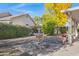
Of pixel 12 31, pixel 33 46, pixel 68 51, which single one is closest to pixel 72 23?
pixel 68 51

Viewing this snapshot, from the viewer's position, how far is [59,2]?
29.7ft

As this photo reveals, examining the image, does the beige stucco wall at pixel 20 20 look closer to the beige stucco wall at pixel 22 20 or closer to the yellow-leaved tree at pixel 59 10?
the beige stucco wall at pixel 22 20

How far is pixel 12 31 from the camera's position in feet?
30.0

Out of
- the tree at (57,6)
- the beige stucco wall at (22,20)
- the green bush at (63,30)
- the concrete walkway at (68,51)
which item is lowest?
the concrete walkway at (68,51)

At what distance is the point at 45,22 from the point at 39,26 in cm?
13

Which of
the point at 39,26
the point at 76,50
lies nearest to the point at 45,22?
the point at 39,26

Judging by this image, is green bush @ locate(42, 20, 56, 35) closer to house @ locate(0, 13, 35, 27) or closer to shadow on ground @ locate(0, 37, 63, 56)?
shadow on ground @ locate(0, 37, 63, 56)

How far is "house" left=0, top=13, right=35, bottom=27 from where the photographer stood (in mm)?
9062

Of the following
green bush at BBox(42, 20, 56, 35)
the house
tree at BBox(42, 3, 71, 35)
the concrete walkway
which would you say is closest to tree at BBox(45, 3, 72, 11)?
tree at BBox(42, 3, 71, 35)

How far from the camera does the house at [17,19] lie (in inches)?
357

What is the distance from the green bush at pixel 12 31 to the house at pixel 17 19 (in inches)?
3.1

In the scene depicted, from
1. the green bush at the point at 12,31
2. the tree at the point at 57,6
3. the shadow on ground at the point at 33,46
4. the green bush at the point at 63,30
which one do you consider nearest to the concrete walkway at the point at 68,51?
the shadow on ground at the point at 33,46

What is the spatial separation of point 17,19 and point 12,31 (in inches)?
9.6

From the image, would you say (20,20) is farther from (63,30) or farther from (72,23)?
(72,23)
